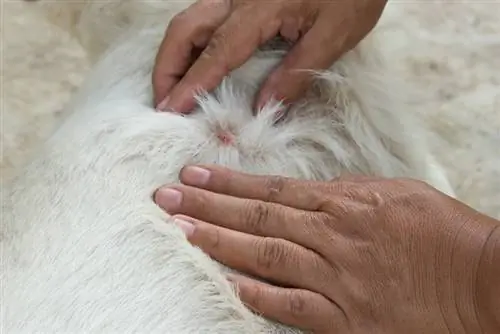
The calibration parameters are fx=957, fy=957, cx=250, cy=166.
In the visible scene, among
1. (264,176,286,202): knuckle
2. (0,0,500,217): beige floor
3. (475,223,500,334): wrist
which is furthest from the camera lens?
(0,0,500,217): beige floor

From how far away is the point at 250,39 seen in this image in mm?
917

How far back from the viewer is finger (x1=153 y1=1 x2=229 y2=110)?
3.00 feet

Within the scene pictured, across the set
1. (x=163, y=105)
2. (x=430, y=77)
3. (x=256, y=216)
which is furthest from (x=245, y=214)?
(x=430, y=77)

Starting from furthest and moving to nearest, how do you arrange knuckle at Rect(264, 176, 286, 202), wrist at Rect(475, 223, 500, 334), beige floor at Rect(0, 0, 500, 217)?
beige floor at Rect(0, 0, 500, 217) < knuckle at Rect(264, 176, 286, 202) < wrist at Rect(475, 223, 500, 334)

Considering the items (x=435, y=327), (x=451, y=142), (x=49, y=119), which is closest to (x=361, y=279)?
(x=435, y=327)

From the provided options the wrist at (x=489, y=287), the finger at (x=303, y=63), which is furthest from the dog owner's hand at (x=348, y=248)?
the finger at (x=303, y=63)

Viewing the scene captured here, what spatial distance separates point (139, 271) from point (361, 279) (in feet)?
0.59

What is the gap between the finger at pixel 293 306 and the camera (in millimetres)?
759

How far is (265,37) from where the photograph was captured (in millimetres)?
934

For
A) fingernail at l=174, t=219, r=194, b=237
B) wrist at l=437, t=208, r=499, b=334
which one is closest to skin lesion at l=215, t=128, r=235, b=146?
fingernail at l=174, t=219, r=194, b=237

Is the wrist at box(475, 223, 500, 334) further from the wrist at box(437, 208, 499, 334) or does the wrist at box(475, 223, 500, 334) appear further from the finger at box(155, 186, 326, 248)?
the finger at box(155, 186, 326, 248)

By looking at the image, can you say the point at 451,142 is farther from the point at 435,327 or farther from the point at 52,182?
the point at 52,182

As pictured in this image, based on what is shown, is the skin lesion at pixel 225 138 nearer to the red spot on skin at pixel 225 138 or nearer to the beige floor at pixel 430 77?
the red spot on skin at pixel 225 138

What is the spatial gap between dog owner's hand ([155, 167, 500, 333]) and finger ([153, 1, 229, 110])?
0.11m
